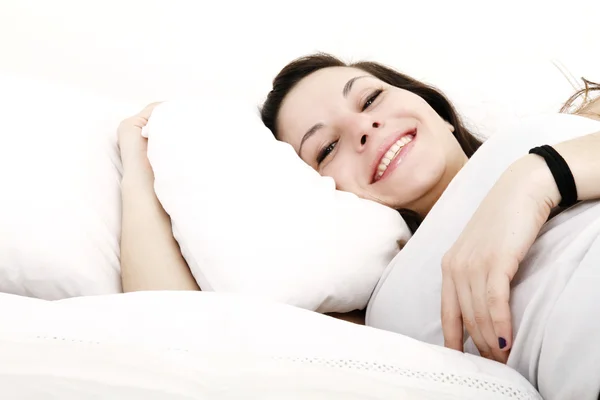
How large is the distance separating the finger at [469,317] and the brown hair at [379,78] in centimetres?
69

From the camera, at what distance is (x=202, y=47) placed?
70.2 inches

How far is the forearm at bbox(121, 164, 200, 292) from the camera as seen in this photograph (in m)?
0.97

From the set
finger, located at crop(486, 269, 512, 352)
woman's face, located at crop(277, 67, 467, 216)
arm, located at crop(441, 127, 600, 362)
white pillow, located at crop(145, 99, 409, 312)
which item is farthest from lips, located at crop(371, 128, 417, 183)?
finger, located at crop(486, 269, 512, 352)

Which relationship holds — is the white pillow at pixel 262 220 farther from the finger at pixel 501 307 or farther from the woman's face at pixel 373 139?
the finger at pixel 501 307

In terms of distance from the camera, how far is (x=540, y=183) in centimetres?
79

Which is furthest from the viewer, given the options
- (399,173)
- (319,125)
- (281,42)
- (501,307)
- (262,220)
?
(281,42)

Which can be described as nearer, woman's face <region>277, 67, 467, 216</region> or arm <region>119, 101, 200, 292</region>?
arm <region>119, 101, 200, 292</region>

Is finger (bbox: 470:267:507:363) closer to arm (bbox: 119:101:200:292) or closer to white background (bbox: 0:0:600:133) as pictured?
arm (bbox: 119:101:200:292)

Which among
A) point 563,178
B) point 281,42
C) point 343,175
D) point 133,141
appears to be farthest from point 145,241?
point 281,42

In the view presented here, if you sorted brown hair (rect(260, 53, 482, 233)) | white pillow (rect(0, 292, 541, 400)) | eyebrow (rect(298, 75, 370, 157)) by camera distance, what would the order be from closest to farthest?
white pillow (rect(0, 292, 541, 400)) < eyebrow (rect(298, 75, 370, 157)) < brown hair (rect(260, 53, 482, 233))

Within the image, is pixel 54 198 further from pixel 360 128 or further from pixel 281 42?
pixel 281 42

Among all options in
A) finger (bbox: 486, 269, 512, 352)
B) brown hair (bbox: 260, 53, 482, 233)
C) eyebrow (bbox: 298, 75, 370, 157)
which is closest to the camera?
finger (bbox: 486, 269, 512, 352)

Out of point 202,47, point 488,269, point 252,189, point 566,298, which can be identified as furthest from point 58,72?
point 566,298

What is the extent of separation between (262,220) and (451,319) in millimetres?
346
